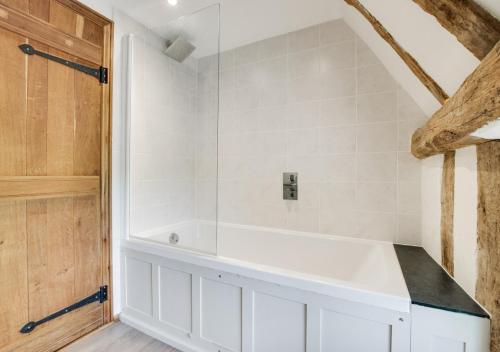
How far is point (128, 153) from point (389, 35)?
7.11 feet

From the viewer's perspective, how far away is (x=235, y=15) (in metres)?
2.12

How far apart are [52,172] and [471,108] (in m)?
2.33

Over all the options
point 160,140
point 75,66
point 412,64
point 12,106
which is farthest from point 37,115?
point 412,64

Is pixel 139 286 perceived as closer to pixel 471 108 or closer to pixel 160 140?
pixel 160 140

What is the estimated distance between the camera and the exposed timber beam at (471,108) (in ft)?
2.02

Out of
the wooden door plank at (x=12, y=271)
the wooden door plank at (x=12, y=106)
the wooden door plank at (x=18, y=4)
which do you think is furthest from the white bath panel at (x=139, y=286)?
the wooden door plank at (x=18, y=4)

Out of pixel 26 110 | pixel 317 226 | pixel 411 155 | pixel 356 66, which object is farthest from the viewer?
pixel 317 226

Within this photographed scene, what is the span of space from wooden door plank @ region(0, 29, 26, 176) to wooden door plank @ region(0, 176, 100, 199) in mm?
64

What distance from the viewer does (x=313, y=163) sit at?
2.23m

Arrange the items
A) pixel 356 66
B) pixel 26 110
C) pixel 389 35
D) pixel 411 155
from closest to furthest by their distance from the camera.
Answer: pixel 389 35
pixel 26 110
pixel 411 155
pixel 356 66

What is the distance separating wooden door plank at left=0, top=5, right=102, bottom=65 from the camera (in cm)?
144

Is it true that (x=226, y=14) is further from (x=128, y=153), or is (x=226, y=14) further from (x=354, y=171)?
(x=354, y=171)

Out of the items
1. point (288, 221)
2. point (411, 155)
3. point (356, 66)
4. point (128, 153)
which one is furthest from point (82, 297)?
point (356, 66)

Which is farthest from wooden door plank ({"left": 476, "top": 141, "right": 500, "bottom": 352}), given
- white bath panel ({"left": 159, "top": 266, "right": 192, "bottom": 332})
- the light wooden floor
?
the light wooden floor
